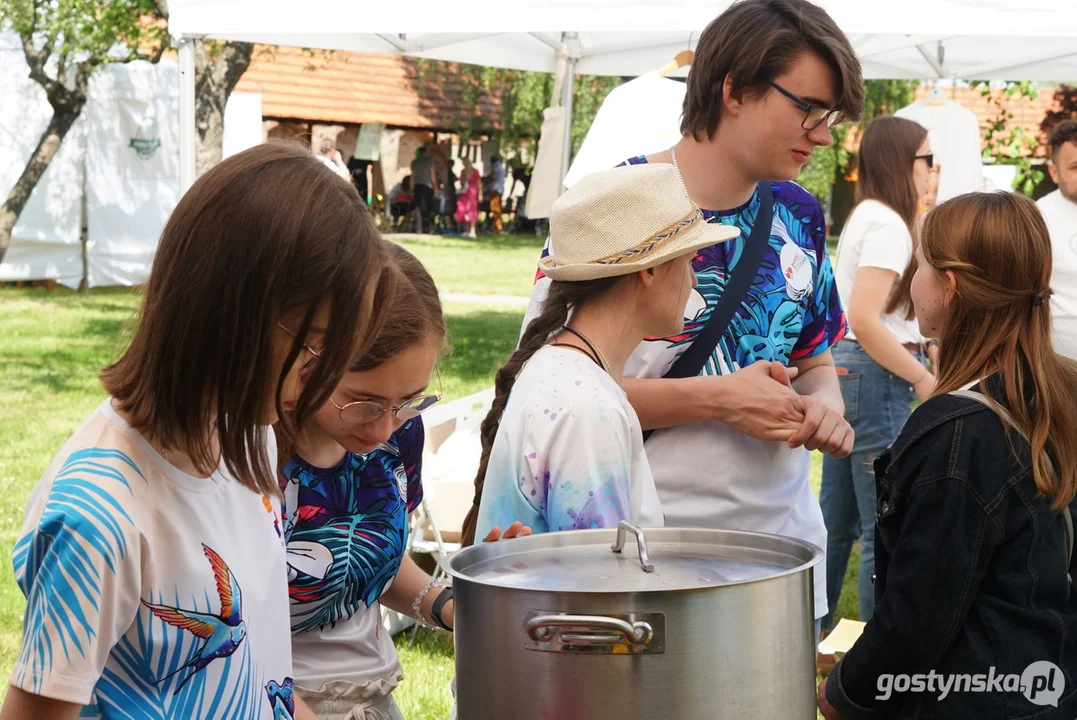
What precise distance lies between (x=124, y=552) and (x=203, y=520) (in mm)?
138

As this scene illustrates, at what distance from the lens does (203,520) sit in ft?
4.37

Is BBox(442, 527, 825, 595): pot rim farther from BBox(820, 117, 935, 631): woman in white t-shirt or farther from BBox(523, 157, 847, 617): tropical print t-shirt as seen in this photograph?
BBox(820, 117, 935, 631): woman in white t-shirt

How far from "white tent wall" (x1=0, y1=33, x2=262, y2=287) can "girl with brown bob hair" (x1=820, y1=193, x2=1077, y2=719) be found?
44.3 feet

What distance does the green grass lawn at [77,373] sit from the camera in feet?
14.2

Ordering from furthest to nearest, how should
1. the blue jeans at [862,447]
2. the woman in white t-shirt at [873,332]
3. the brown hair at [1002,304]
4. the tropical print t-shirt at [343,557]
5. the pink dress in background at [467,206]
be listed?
the pink dress in background at [467,206], the blue jeans at [862,447], the woman in white t-shirt at [873,332], the brown hair at [1002,304], the tropical print t-shirt at [343,557]

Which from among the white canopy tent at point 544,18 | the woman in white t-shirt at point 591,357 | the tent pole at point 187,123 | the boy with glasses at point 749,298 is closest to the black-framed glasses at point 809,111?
the boy with glasses at point 749,298

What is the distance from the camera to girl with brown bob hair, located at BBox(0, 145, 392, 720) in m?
1.18

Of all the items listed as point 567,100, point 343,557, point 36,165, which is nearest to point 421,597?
point 343,557

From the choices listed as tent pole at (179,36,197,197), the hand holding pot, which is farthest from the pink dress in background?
the hand holding pot

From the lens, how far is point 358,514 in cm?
202

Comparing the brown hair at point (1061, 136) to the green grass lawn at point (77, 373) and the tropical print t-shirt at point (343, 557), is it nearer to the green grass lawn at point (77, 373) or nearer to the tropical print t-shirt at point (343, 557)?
the green grass lawn at point (77, 373)

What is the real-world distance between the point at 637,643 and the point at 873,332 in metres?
3.05

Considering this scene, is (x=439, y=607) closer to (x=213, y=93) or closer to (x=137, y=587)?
(x=137, y=587)

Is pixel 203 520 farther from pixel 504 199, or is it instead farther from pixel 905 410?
pixel 504 199
